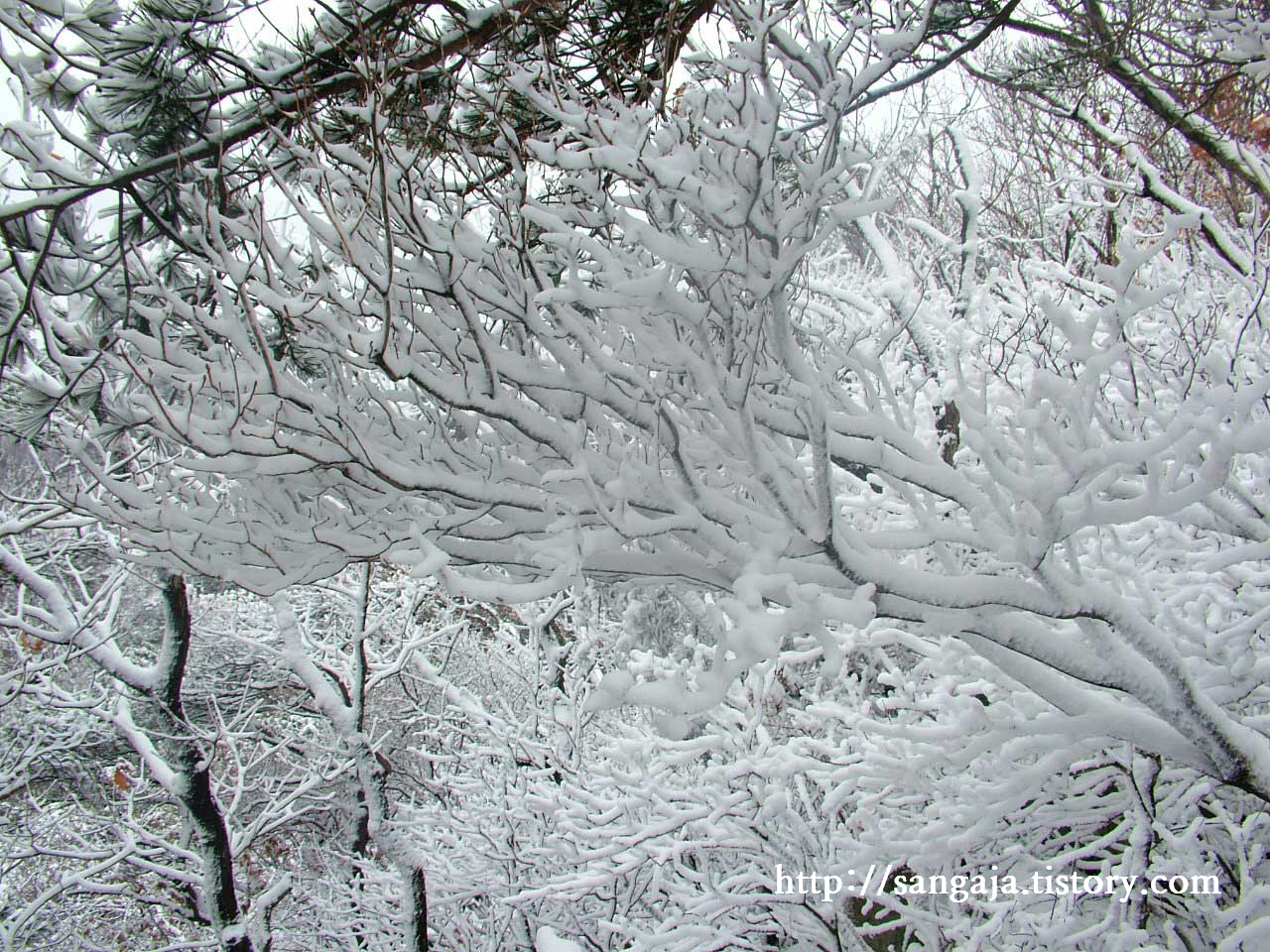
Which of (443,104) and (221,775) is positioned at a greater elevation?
(443,104)

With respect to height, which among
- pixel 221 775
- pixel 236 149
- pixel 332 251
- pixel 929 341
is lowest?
pixel 221 775

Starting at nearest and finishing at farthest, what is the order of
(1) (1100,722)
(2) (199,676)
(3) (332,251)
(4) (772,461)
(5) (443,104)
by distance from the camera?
(4) (772,461), (3) (332,251), (5) (443,104), (1) (1100,722), (2) (199,676)

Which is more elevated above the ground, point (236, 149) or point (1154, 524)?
point (236, 149)

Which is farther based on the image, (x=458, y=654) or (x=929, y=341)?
(x=458, y=654)

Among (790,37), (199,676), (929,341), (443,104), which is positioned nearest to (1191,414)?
(790,37)

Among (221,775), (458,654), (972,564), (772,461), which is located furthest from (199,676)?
(772,461)

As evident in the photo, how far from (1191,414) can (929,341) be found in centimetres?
673

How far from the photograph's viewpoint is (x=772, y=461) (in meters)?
2.29

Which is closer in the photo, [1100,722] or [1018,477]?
[1018,477]

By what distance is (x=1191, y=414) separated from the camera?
232 centimetres

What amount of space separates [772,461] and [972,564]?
16.1 ft

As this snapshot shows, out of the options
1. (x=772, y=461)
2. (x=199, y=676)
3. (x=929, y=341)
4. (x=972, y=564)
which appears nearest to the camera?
(x=772, y=461)

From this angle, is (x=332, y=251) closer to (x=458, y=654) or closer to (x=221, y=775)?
(x=458, y=654)

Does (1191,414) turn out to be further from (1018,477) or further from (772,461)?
(772,461)
